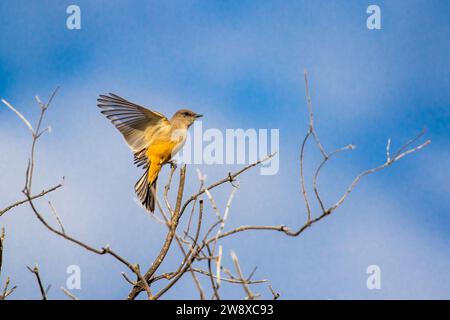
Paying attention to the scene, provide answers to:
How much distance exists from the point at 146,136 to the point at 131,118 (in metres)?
0.26

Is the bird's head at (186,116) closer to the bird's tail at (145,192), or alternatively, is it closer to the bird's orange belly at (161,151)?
the bird's orange belly at (161,151)

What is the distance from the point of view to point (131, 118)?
21.5 feet

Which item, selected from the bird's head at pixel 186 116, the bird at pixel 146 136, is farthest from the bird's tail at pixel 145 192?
the bird's head at pixel 186 116

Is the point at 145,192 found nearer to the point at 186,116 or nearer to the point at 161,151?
the point at 161,151

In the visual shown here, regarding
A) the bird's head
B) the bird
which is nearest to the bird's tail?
the bird

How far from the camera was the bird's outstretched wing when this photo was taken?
6.42 meters

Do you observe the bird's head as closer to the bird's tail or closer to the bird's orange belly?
the bird's orange belly

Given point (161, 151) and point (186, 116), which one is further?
point (186, 116)

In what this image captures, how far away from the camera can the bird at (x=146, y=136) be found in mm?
6345

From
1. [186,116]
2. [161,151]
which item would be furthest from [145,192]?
[186,116]
